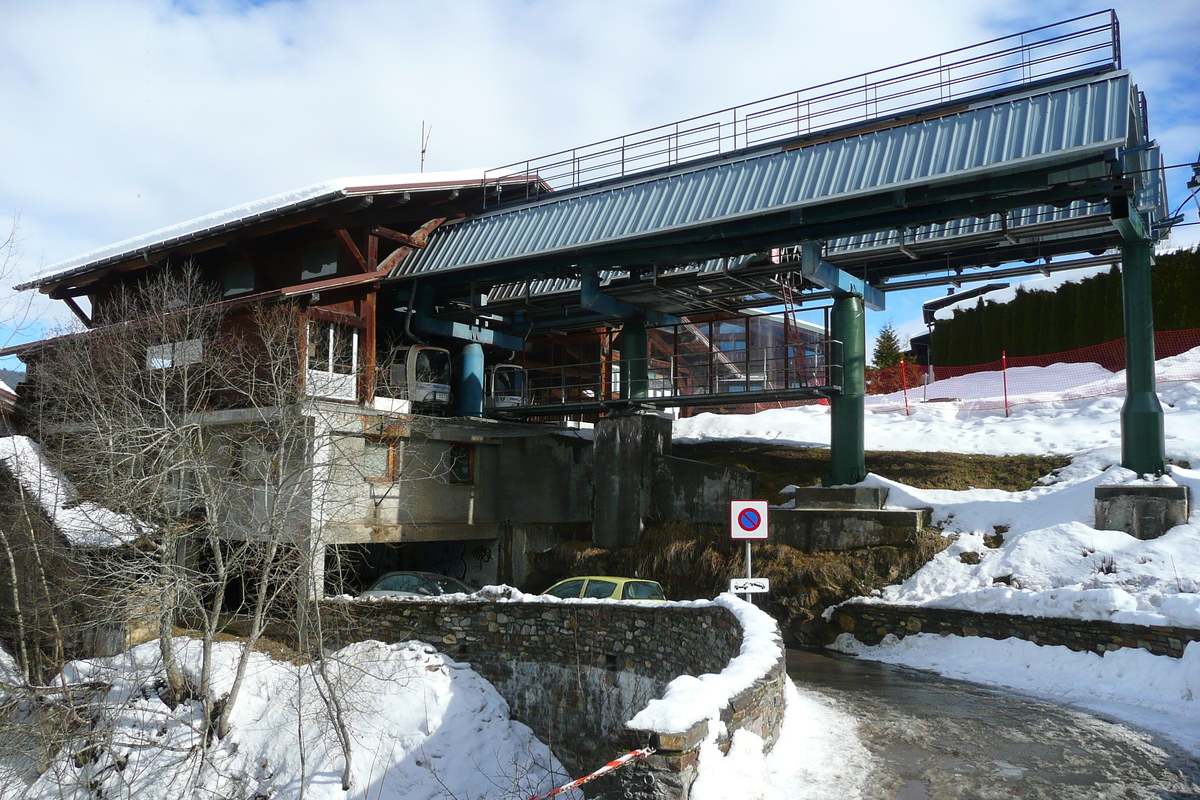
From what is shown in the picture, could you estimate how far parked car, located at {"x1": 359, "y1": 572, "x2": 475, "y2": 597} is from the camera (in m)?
19.0

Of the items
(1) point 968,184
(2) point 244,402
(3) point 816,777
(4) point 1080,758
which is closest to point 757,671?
(3) point 816,777

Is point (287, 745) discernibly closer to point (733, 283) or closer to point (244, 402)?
point (244, 402)

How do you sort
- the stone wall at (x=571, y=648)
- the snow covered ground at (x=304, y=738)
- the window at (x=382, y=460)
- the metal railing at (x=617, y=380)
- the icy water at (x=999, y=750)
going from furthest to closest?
the metal railing at (x=617, y=380), the window at (x=382, y=460), the snow covered ground at (x=304, y=738), the stone wall at (x=571, y=648), the icy water at (x=999, y=750)

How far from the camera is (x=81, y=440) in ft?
59.6

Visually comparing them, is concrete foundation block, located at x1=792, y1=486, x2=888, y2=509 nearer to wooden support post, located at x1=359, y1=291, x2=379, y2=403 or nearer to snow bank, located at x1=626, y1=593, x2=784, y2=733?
snow bank, located at x1=626, y1=593, x2=784, y2=733

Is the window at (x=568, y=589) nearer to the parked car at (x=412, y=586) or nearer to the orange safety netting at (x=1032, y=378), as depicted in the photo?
the parked car at (x=412, y=586)

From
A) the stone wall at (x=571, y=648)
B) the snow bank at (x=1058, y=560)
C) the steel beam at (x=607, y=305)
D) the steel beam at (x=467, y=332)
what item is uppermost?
the steel beam at (x=607, y=305)

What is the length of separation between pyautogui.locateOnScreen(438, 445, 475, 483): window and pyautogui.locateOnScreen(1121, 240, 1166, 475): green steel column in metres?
Result: 16.3

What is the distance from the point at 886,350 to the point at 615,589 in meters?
35.3

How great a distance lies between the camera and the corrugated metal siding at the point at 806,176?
55.7 ft

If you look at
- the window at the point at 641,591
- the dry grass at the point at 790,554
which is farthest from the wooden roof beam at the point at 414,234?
the window at the point at 641,591

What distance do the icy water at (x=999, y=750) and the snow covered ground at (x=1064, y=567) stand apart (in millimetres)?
790

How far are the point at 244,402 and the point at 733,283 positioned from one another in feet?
42.3

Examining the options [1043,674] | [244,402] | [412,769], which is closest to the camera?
[1043,674]
